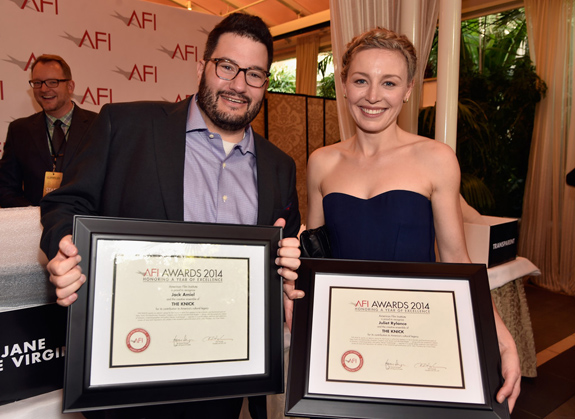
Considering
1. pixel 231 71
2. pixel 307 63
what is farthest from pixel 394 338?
pixel 307 63

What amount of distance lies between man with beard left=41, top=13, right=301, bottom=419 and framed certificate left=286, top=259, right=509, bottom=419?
0.51 feet

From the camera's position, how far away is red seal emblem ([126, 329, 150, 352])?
1037 mm

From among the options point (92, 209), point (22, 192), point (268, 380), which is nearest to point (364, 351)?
point (268, 380)

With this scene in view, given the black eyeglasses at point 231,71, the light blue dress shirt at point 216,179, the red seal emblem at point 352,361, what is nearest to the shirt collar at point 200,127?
the light blue dress shirt at point 216,179

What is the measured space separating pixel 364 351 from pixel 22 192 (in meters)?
3.36

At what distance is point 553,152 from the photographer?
19.3ft

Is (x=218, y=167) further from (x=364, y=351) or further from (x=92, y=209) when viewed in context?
(x=364, y=351)

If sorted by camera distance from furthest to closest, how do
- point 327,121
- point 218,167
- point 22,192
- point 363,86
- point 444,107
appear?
point 327,121 < point 22,192 < point 444,107 < point 363,86 < point 218,167

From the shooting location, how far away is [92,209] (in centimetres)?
138

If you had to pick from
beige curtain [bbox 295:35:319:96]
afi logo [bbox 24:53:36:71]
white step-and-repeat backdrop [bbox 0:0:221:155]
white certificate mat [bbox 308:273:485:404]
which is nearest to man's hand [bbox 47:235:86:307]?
white certificate mat [bbox 308:273:485:404]

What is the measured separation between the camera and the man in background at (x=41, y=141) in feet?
11.1

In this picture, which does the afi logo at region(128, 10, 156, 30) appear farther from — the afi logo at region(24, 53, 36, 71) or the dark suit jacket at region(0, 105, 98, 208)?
the dark suit jacket at region(0, 105, 98, 208)
